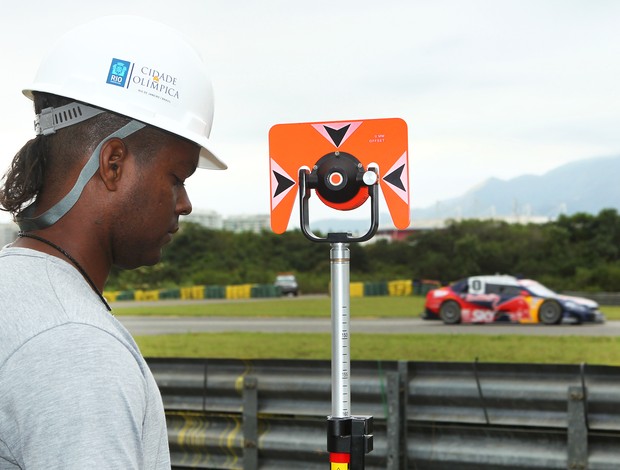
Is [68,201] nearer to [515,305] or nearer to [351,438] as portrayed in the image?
[351,438]

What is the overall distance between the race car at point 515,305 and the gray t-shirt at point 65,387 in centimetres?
2597

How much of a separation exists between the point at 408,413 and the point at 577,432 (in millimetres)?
977

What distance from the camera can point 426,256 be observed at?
5259cm

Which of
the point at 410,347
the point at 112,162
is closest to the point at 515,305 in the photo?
the point at 410,347

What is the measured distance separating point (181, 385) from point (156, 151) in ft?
14.6

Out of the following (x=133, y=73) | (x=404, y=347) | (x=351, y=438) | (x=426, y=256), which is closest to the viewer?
(x=133, y=73)

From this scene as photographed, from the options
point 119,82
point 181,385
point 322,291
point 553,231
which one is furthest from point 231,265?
point 119,82

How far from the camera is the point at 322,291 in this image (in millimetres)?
53750

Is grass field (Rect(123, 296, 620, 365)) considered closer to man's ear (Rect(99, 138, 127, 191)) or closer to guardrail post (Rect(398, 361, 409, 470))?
guardrail post (Rect(398, 361, 409, 470))

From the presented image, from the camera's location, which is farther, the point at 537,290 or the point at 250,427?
the point at 537,290

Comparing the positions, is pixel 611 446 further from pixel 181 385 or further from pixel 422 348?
pixel 422 348

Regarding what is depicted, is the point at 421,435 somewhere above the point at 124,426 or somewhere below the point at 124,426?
below

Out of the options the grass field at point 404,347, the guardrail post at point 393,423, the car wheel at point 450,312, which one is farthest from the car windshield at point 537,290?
the guardrail post at point 393,423

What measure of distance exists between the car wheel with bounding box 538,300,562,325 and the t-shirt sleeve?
86.6ft
